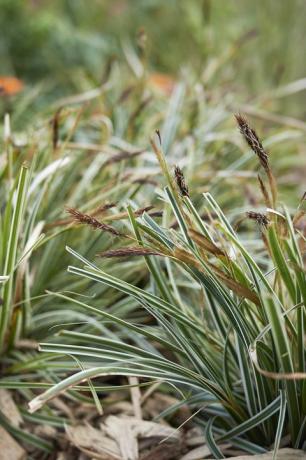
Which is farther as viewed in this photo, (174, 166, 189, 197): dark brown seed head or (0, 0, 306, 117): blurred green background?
(0, 0, 306, 117): blurred green background

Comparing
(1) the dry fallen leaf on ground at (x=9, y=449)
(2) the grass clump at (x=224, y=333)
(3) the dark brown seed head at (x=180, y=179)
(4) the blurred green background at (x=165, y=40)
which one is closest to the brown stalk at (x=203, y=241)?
(2) the grass clump at (x=224, y=333)

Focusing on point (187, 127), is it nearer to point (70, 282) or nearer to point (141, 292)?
point (70, 282)

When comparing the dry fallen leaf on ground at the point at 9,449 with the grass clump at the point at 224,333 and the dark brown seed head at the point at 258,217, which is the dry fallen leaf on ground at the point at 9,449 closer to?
the grass clump at the point at 224,333

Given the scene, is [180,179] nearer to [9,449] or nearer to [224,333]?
[224,333]

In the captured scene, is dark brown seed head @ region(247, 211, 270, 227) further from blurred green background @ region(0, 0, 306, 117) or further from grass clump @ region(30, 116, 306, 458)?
blurred green background @ region(0, 0, 306, 117)

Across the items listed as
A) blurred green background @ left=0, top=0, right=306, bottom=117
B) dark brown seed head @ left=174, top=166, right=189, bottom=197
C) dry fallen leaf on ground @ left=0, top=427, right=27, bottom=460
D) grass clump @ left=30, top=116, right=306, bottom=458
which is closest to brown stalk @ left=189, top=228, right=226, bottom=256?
grass clump @ left=30, top=116, right=306, bottom=458

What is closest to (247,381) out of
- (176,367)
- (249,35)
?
(176,367)
